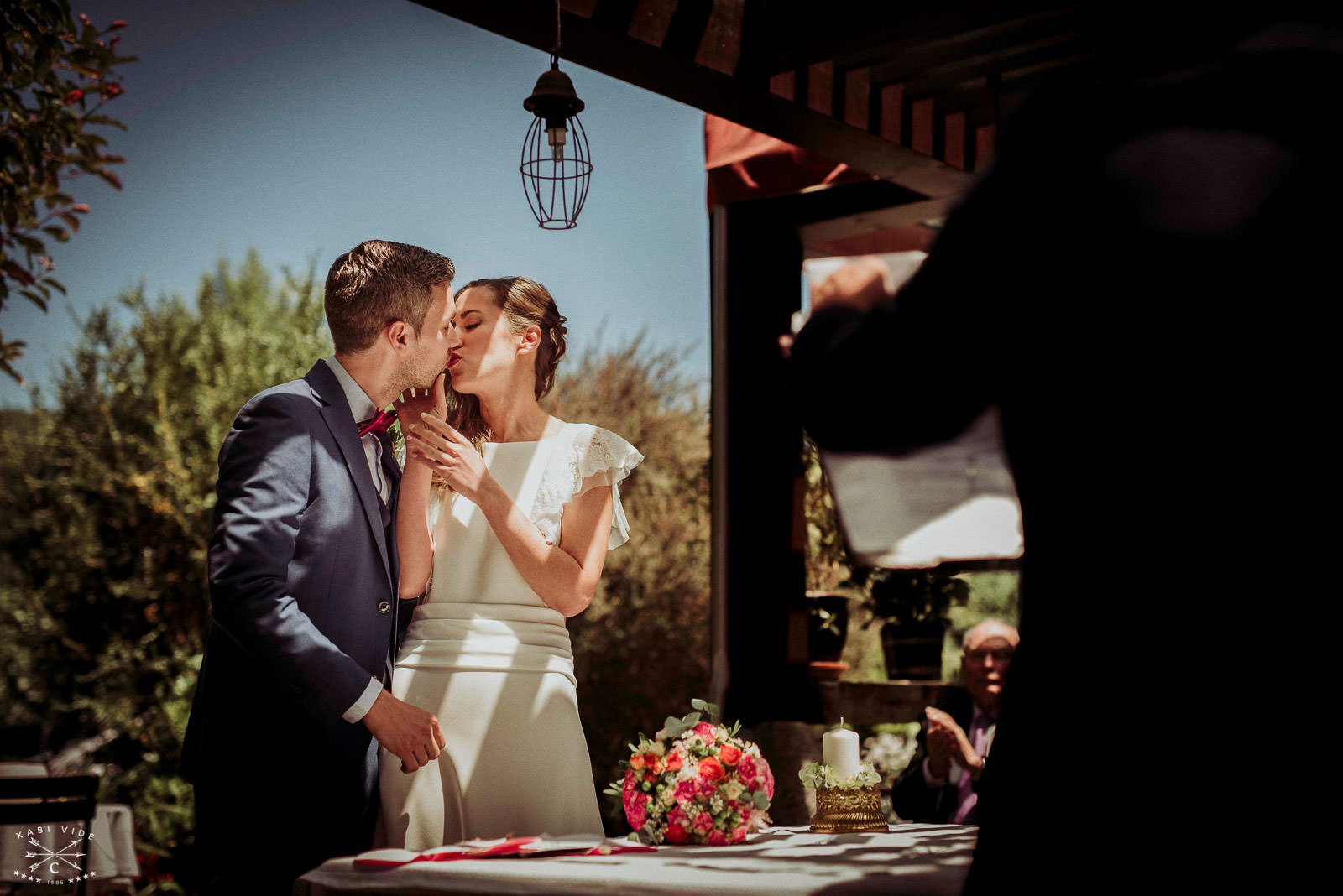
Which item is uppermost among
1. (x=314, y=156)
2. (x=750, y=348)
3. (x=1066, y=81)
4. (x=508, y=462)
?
(x=314, y=156)

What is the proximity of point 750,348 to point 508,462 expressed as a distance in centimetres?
344

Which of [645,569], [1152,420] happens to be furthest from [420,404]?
[645,569]

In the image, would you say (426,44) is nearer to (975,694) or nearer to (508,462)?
(975,694)

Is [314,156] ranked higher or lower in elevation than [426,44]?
lower

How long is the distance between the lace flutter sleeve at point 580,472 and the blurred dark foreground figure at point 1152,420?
65.3 inches

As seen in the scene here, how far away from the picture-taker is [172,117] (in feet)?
34.0

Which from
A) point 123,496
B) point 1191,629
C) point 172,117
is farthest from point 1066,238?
point 172,117

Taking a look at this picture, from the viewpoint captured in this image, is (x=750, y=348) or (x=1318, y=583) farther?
(x=750, y=348)

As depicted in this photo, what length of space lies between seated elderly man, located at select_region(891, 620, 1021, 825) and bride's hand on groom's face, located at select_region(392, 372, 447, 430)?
2.76 metres

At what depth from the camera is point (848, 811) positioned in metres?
2.90

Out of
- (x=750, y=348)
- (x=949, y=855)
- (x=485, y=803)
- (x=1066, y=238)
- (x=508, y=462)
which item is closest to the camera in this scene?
(x=1066, y=238)

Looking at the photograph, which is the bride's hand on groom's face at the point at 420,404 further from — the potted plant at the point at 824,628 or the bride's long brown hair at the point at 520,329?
the potted plant at the point at 824,628

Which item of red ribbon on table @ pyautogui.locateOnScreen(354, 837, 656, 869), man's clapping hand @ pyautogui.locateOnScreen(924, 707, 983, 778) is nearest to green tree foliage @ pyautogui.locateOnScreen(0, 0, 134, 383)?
red ribbon on table @ pyautogui.locateOnScreen(354, 837, 656, 869)

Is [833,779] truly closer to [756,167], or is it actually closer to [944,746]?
[944,746]
